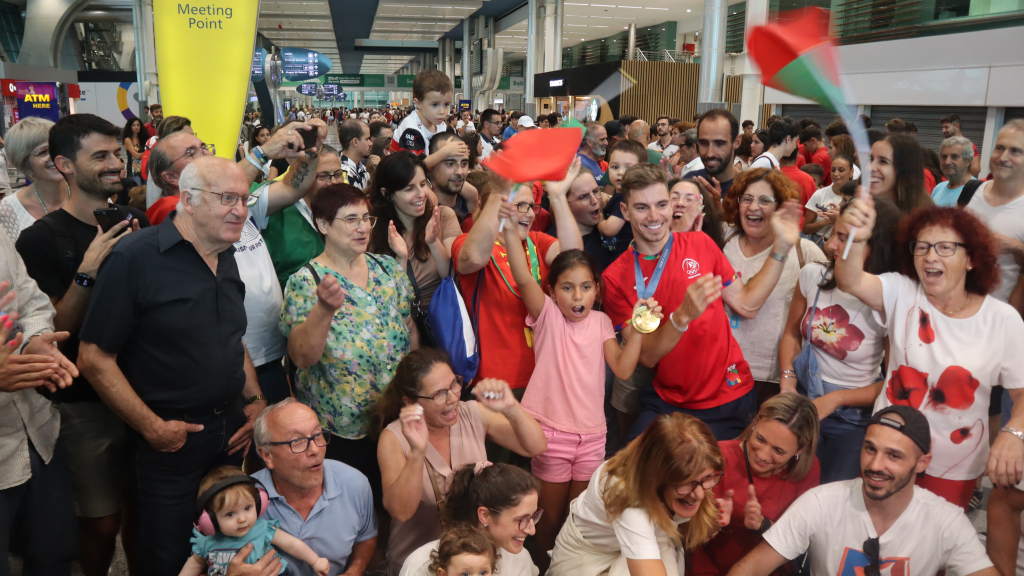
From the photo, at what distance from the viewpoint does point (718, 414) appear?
9.30 ft

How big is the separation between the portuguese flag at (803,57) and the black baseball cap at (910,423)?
100 centimetres

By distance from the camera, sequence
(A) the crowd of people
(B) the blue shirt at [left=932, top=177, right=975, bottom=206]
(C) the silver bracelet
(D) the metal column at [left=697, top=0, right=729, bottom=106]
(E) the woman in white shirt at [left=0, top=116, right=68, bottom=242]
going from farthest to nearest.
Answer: (D) the metal column at [left=697, top=0, right=729, bottom=106]
(B) the blue shirt at [left=932, top=177, right=975, bottom=206]
(E) the woman in white shirt at [left=0, top=116, right=68, bottom=242]
(C) the silver bracelet
(A) the crowd of people

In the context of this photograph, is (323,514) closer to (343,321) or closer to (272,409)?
(272,409)

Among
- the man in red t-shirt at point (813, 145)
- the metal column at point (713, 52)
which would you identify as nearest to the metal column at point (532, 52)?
the metal column at point (713, 52)

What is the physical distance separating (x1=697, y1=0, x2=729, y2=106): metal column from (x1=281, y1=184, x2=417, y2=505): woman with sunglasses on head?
11714 millimetres

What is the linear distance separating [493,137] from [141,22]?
39.0 ft

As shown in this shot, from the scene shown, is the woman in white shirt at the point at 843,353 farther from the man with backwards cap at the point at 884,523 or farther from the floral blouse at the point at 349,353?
the floral blouse at the point at 349,353

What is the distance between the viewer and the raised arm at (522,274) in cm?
277

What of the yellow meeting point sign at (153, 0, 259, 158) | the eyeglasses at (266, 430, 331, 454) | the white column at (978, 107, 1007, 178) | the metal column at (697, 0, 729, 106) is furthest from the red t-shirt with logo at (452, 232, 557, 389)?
the metal column at (697, 0, 729, 106)

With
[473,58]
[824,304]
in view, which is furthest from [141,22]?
[824,304]

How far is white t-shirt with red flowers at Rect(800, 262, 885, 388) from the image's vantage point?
2703 mm

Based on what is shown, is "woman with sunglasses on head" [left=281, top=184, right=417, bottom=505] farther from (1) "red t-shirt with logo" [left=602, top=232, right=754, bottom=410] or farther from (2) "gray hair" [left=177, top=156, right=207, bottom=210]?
(1) "red t-shirt with logo" [left=602, top=232, right=754, bottom=410]

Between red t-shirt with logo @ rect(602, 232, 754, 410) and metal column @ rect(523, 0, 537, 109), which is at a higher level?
metal column @ rect(523, 0, 537, 109)

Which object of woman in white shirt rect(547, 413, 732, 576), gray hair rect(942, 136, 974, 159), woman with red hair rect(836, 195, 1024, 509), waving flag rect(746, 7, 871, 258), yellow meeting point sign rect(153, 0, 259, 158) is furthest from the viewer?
gray hair rect(942, 136, 974, 159)
